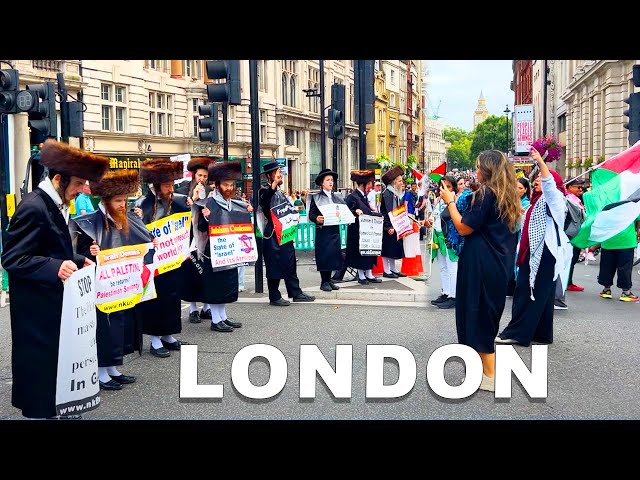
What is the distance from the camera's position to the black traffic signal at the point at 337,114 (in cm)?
1958

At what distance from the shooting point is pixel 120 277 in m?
6.29

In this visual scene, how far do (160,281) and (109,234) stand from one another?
1.30 metres

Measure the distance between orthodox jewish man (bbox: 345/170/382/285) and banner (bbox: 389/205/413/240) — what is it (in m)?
0.43

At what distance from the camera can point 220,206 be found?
8953mm

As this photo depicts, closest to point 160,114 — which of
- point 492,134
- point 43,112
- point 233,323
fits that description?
point 43,112

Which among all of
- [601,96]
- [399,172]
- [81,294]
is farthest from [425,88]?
[81,294]

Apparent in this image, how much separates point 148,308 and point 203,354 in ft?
2.34

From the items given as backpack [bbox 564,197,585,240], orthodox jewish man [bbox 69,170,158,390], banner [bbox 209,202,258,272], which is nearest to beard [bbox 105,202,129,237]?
orthodox jewish man [bbox 69,170,158,390]

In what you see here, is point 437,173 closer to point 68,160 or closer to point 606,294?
point 606,294

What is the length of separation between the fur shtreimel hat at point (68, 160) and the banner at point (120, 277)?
3.73 feet

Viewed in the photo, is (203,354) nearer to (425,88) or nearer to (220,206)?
(220,206)

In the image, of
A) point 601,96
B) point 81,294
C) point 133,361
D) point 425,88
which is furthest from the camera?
point 425,88

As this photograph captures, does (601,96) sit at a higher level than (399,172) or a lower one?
higher
